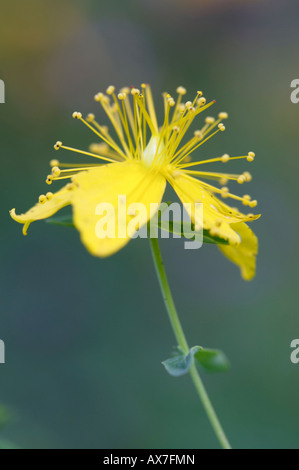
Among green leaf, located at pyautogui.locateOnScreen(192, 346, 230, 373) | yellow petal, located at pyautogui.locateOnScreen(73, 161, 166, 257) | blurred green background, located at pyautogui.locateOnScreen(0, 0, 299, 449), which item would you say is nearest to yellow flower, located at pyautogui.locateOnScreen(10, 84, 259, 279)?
yellow petal, located at pyautogui.locateOnScreen(73, 161, 166, 257)

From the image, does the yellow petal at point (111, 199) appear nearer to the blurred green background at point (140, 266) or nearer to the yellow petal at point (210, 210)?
the yellow petal at point (210, 210)

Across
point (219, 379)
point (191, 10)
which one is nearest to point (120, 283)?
point (219, 379)

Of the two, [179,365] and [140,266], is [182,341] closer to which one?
[179,365]

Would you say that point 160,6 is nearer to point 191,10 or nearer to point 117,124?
point 191,10

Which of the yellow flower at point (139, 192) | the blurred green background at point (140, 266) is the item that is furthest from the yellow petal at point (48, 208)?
the blurred green background at point (140, 266)

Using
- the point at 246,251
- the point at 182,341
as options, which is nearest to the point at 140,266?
the point at 246,251
